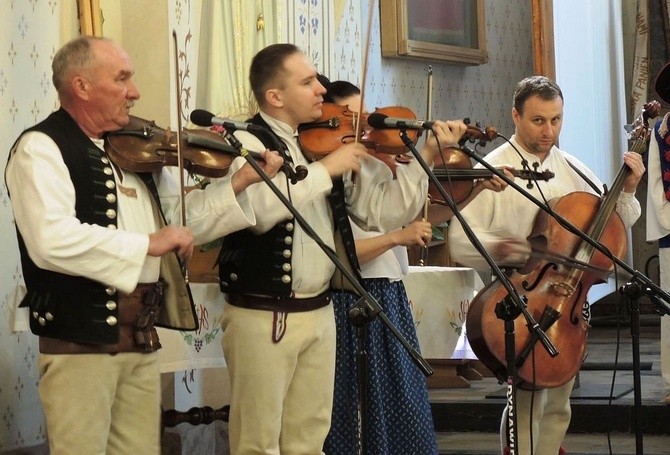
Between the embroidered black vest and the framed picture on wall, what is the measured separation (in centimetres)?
410

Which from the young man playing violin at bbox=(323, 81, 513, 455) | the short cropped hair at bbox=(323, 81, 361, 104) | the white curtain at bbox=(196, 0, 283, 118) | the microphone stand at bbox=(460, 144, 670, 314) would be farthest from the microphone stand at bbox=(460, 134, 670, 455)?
the white curtain at bbox=(196, 0, 283, 118)

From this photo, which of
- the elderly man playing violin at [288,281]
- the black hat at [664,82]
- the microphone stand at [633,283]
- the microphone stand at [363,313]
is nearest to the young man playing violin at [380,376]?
the elderly man playing violin at [288,281]

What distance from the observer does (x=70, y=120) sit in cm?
283

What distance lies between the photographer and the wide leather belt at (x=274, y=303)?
317cm

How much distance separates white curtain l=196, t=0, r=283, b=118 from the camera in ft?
14.5

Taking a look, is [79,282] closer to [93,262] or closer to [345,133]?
[93,262]

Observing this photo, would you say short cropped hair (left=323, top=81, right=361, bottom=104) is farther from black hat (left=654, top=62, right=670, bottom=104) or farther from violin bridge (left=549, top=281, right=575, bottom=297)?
black hat (left=654, top=62, right=670, bottom=104)

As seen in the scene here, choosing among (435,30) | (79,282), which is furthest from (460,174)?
(435,30)

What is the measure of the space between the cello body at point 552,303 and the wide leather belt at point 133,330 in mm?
1193

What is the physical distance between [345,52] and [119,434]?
303 centimetres

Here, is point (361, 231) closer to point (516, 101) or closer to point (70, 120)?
point (516, 101)

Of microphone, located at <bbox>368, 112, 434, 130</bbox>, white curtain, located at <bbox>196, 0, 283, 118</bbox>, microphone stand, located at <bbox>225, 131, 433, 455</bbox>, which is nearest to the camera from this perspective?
microphone stand, located at <bbox>225, 131, 433, 455</bbox>

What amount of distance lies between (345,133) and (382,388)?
3.34 feet

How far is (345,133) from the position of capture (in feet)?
10.8
